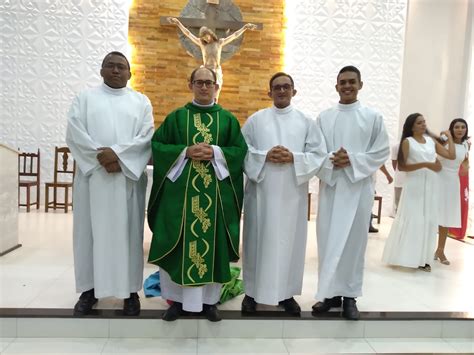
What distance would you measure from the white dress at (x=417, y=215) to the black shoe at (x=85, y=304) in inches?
127

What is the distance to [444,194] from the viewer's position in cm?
534

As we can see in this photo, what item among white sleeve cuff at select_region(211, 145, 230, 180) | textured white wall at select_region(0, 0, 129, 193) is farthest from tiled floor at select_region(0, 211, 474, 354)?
textured white wall at select_region(0, 0, 129, 193)

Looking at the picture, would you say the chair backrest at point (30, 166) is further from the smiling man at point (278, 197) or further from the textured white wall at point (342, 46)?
the smiling man at point (278, 197)

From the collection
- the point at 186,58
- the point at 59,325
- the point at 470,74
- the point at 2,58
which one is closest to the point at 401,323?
the point at 59,325

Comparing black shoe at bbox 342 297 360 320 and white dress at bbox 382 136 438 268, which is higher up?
white dress at bbox 382 136 438 268

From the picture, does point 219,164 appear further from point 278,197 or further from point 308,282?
point 308,282

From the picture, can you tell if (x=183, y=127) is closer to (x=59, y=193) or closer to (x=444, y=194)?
(x=444, y=194)

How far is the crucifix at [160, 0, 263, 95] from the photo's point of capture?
7594 millimetres

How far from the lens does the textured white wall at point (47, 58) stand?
7707 mm

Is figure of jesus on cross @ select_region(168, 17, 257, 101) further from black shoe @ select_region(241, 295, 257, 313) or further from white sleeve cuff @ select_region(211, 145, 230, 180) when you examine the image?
black shoe @ select_region(241, 295, 257, 313)

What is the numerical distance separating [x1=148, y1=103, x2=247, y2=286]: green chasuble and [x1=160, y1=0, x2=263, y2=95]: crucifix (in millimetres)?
4764

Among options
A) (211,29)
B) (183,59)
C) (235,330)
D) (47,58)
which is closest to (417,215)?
(235,330)

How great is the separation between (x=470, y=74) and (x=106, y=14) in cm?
732

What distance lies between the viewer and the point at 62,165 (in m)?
7.94
